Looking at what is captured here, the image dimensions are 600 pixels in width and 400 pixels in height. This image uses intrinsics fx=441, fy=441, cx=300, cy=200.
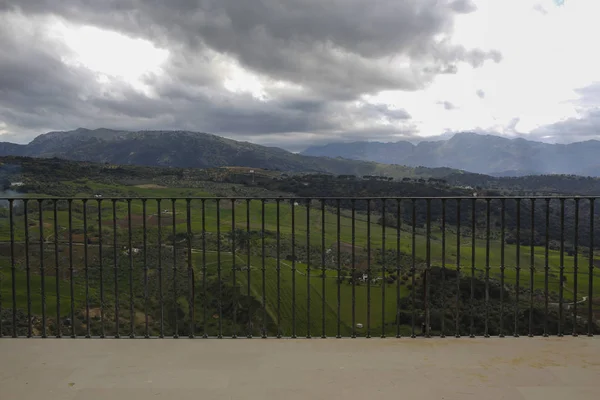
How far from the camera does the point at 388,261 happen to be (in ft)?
90.8
